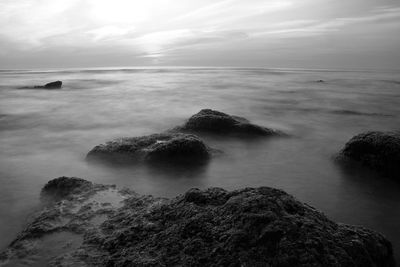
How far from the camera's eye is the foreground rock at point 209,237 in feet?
8.33

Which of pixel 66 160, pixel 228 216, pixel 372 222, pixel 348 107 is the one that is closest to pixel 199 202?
pixel 228 216

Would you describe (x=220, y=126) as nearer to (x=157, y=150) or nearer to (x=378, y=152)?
(x=157, y=150)

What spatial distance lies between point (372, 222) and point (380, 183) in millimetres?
1443

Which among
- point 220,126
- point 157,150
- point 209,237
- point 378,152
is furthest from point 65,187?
point 378,152

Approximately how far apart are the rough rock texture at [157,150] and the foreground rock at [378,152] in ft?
9.62

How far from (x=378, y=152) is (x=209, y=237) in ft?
15.4

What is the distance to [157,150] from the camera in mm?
6559

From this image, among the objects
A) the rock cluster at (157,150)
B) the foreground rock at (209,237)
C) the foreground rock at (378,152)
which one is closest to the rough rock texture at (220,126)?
the rock cluster at (157,150)

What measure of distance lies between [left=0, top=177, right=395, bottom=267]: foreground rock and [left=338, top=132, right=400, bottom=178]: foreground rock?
10.4 ft

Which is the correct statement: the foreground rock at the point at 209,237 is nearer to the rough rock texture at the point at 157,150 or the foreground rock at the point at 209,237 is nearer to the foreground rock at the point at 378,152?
the rough rock texture at the point at 157,150

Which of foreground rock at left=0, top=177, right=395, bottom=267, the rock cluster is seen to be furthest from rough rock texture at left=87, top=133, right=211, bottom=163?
foreground rock at left=0, top=177, right=395, bottom=267

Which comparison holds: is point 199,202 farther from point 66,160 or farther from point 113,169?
point 66,160

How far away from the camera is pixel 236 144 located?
8.19 metres

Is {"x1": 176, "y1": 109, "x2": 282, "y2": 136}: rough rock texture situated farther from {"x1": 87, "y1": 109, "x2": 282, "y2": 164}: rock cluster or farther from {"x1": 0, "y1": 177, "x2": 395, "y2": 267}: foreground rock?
{"x1": 0, "y1": 177, "x2": 395, "y2": 267}: foreground rock
